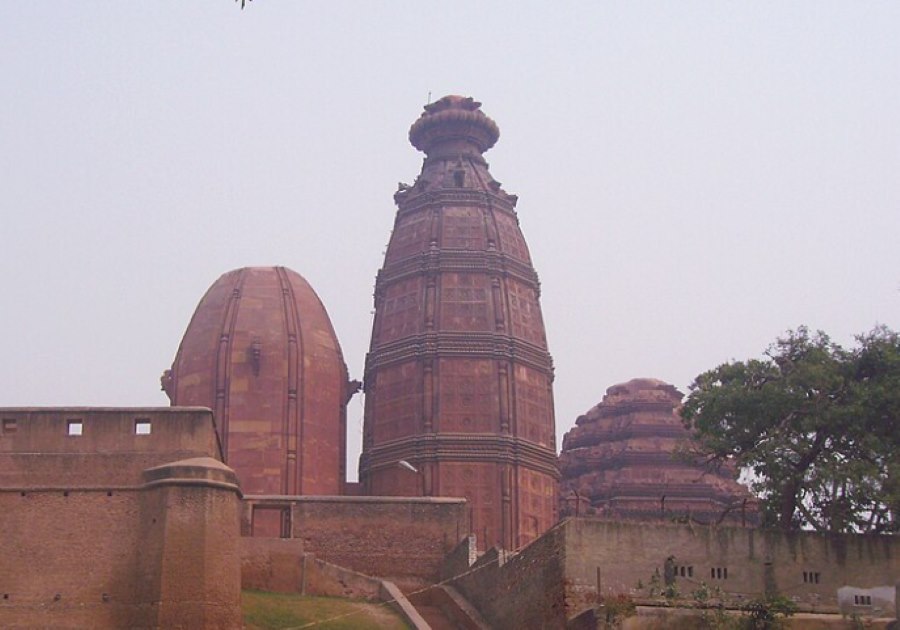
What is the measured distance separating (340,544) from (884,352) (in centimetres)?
1433

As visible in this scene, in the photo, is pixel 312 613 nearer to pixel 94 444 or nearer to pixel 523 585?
pixel 523 585

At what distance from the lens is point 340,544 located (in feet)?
142

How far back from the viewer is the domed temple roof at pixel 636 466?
59.0 metres

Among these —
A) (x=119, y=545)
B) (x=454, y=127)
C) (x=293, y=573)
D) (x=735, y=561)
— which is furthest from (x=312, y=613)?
(x=454, y=127)

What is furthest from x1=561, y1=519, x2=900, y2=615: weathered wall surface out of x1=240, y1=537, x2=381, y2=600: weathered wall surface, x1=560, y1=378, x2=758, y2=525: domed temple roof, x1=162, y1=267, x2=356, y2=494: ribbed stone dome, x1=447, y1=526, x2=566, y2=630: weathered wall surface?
x1=560, y1=378, x2=758, y2=525: domed temple roof

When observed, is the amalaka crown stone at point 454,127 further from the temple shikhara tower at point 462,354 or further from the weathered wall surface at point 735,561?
the weathered wall surface at point 735,561

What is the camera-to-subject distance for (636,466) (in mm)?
60812

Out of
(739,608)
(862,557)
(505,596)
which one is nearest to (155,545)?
(505,596)

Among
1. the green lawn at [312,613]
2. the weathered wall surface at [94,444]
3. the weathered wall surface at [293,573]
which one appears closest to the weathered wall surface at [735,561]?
the green lawn at [312,613]

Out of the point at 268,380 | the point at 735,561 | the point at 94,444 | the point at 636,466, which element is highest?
the point at 268,380

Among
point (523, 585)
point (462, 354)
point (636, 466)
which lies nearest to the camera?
point (523, 585)

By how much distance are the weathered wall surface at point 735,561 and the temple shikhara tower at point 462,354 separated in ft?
58.5

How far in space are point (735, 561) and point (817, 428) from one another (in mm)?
3878

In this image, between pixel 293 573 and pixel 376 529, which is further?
pixel 376 529
